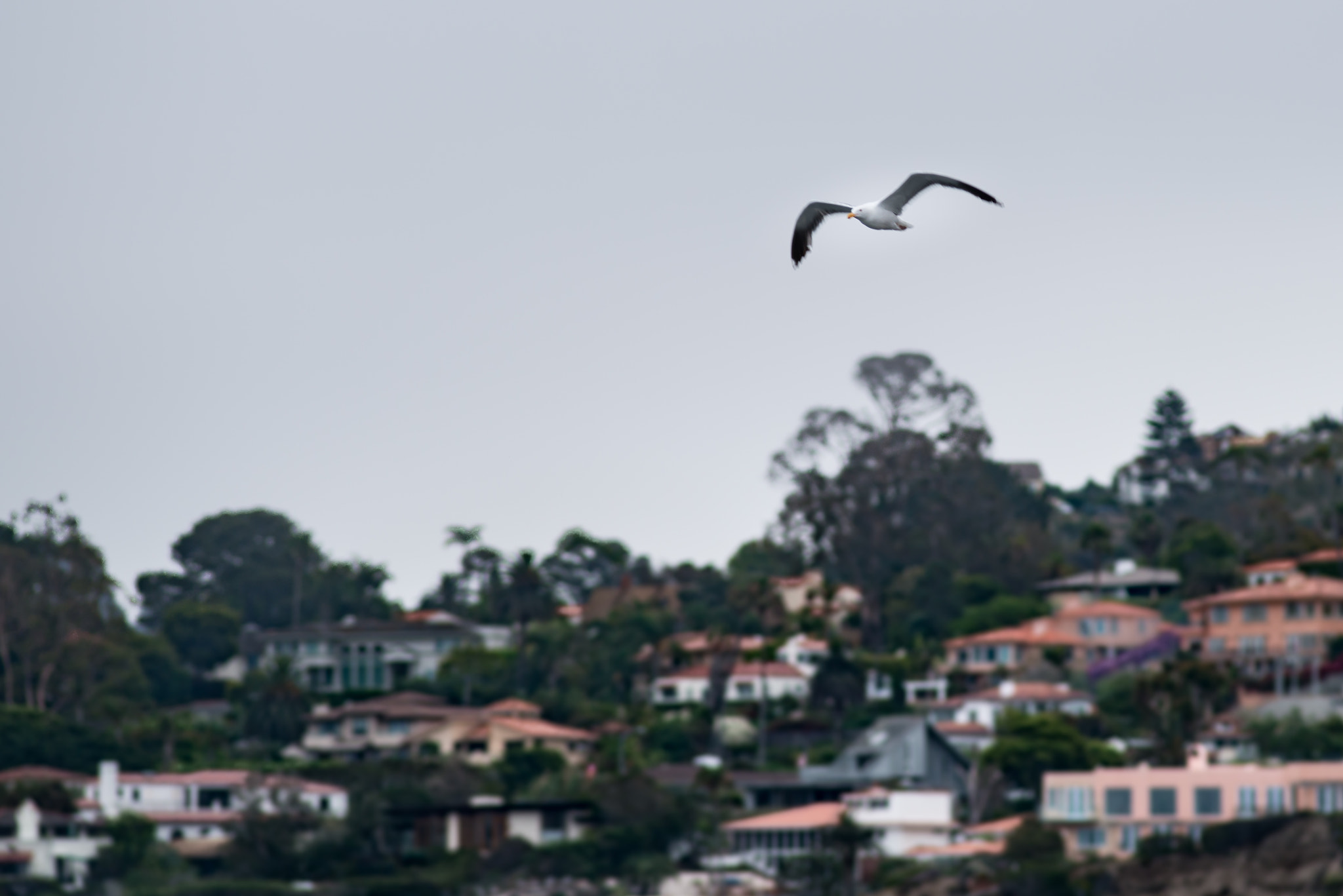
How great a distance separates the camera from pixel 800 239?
28.8 metres

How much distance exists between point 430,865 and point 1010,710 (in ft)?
90.6

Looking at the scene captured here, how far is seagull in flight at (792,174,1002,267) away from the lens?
95.0ft

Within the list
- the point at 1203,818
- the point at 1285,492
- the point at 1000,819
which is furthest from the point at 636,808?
the point at 1285,492

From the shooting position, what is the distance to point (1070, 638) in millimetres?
122500

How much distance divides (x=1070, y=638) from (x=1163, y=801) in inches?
1329

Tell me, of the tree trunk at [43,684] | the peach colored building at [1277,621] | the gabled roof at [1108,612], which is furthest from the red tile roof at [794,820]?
the tree trunk at [43,684]

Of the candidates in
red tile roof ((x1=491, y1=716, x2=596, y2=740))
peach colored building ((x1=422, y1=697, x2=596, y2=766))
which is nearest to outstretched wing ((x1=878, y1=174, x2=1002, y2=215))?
peach colored building ((x1=422, y1=697, x2=596, y2=766))

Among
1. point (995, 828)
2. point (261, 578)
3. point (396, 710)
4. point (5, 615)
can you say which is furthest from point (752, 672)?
point (261, 578)

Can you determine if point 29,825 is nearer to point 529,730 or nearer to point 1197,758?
point 529,730

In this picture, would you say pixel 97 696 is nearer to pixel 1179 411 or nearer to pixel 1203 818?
pixel 1203 818

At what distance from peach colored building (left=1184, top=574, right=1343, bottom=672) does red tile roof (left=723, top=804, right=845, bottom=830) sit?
28.5 m

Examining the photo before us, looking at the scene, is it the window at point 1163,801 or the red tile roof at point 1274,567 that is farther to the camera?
the red tile roof at point 1274,567

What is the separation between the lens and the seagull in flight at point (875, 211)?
28953 millimetres

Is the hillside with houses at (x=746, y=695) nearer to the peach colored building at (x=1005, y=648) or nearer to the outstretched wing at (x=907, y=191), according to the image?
the peach colored building at (x=1005, y=648)
